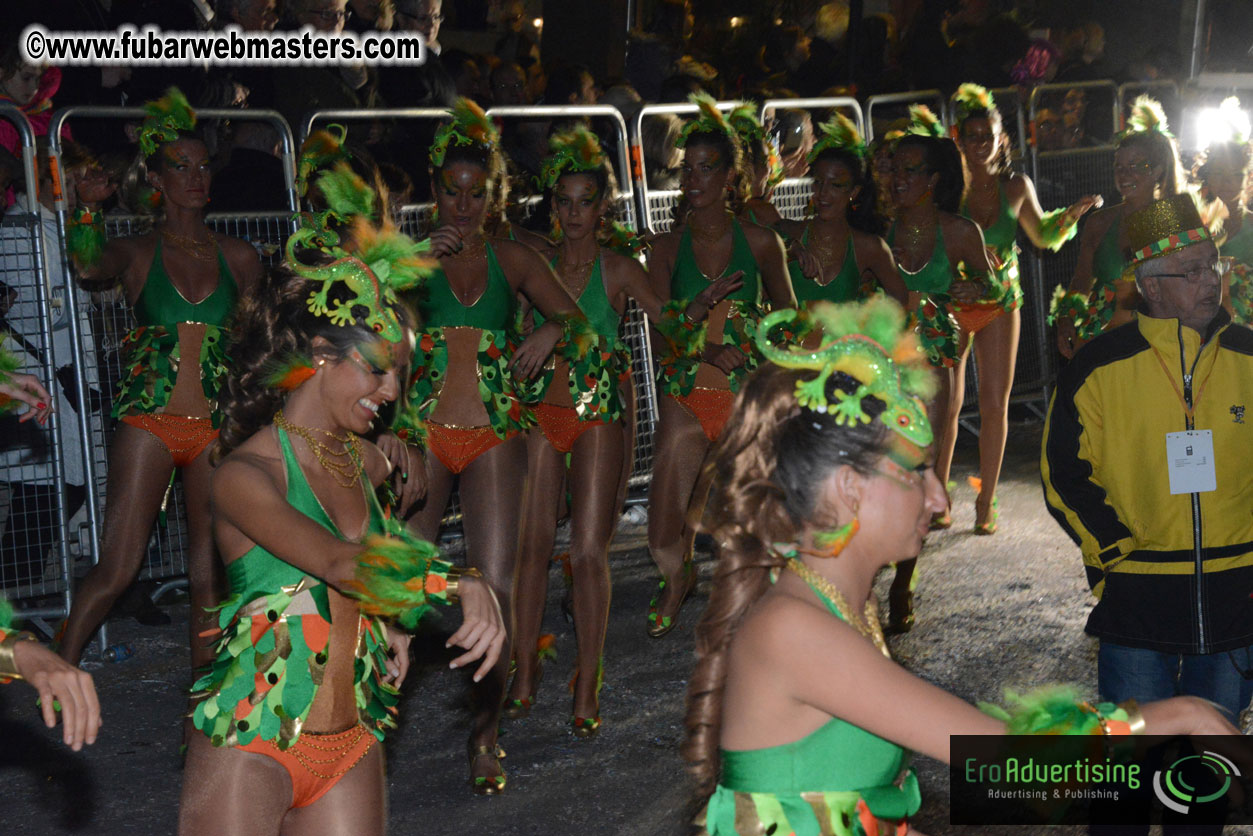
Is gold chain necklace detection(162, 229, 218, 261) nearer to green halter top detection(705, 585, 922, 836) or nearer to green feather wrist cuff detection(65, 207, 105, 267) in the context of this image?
green feather wrist cuff detection(65, 207, 105, 267)

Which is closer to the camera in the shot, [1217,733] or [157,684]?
[1217,733]

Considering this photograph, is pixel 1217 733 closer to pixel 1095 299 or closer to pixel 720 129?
pixel 720 129

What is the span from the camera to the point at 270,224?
293 inches

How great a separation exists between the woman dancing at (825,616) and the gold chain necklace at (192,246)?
3.70m

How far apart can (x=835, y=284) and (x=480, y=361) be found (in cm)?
236

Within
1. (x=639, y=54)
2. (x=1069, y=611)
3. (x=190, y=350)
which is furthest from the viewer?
(x=639, y=54)

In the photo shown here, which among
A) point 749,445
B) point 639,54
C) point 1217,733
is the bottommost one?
point 1217,733

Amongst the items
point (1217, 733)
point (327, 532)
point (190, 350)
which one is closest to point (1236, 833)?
point (1217, 733)

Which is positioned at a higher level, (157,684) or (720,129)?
(720,129)

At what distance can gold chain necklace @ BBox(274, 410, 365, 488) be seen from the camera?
329cm

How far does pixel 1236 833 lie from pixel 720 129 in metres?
3.70

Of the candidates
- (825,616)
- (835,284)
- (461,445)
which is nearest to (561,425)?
(461,445)

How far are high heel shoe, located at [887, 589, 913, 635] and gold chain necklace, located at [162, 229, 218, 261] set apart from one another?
3.55 metres

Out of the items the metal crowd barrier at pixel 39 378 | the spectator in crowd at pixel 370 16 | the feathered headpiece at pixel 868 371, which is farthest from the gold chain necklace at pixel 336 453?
the spectator in crowd at pixel 370 16
